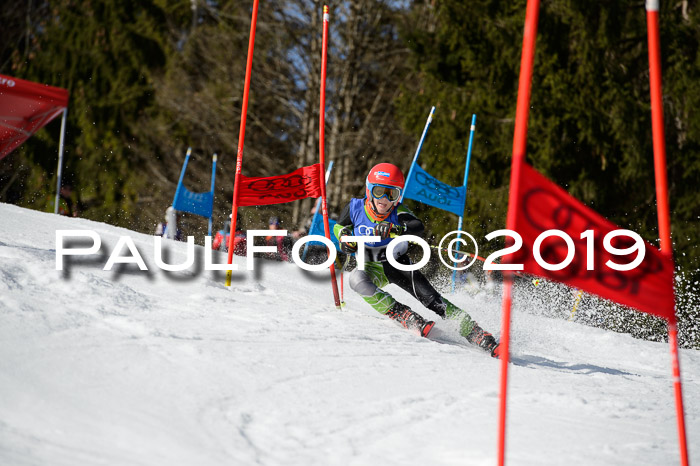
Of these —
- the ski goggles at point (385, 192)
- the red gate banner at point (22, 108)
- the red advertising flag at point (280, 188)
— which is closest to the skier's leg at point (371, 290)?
the ski goggles at point (385, 192)

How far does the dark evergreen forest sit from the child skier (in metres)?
8.10

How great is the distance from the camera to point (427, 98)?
15602 millimetres

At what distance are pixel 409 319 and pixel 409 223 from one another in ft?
2.97

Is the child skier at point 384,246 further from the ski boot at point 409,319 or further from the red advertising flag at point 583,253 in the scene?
the red advertising flag at point 583,253

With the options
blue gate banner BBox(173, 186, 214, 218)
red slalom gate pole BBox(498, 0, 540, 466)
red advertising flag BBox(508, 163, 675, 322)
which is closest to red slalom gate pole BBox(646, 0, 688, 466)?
red advertising flag BBox(508, 163, 675, 322)

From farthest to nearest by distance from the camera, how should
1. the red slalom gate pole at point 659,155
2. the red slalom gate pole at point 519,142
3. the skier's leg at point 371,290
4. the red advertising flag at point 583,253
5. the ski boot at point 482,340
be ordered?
1. the skier's leg at point 371,290
2. the ski boot at point 482,340
3. the red slalom gate pole at point 659,155
4. the red advertising flag at point 583,253
5. the red slalom gate pole at point 519,142

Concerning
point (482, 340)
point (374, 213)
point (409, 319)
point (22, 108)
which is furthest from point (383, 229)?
point (22, 108)

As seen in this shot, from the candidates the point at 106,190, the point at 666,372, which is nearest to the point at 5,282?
the point at 666,372

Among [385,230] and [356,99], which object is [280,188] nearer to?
[385,230]

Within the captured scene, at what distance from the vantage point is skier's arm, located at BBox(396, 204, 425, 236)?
19.1 ft

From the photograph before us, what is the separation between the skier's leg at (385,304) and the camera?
5.32m

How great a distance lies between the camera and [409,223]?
19.3 ft

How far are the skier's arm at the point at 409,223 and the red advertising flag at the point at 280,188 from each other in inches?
33.0

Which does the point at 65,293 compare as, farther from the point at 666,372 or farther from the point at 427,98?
the point at 427,98
